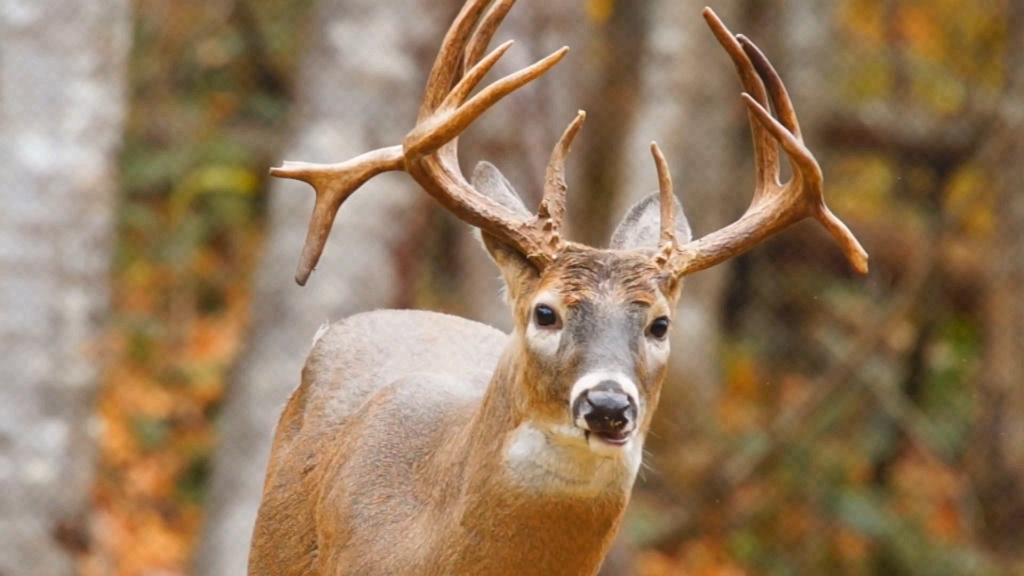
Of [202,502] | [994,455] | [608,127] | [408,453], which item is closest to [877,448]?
[994,455]

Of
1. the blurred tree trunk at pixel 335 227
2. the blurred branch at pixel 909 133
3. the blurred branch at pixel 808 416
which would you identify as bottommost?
the blurred branch at pixel 808 416

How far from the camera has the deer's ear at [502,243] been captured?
5023mm

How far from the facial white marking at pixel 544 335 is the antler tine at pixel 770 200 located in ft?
1.39

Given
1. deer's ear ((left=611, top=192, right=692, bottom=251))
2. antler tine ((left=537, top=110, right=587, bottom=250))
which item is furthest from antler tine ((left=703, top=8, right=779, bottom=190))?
antler tine ((left=537, top=110, right=587, bottom=250))

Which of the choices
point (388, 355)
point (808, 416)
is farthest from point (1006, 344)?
point (388, 355)

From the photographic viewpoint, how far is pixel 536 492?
186 inches

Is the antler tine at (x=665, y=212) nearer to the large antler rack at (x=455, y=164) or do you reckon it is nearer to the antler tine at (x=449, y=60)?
the large antler rack at (x=455, y=164)

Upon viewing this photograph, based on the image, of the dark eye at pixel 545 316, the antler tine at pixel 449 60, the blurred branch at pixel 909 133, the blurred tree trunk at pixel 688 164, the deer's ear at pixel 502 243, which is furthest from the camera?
the blurred branch at pixel 909 133

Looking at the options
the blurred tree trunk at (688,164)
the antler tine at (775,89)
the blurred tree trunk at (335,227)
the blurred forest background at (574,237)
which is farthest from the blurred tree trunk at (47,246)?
the antler tine at (775,89)

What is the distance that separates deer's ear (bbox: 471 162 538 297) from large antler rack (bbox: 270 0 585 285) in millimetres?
61

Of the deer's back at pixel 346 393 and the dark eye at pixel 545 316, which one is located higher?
the dark eye at pixel 545 316

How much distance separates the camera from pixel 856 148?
14156mm

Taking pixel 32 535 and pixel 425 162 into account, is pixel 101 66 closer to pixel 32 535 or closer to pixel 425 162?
pixel 32 535

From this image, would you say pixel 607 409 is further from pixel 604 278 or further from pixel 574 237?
pixel 574 237
